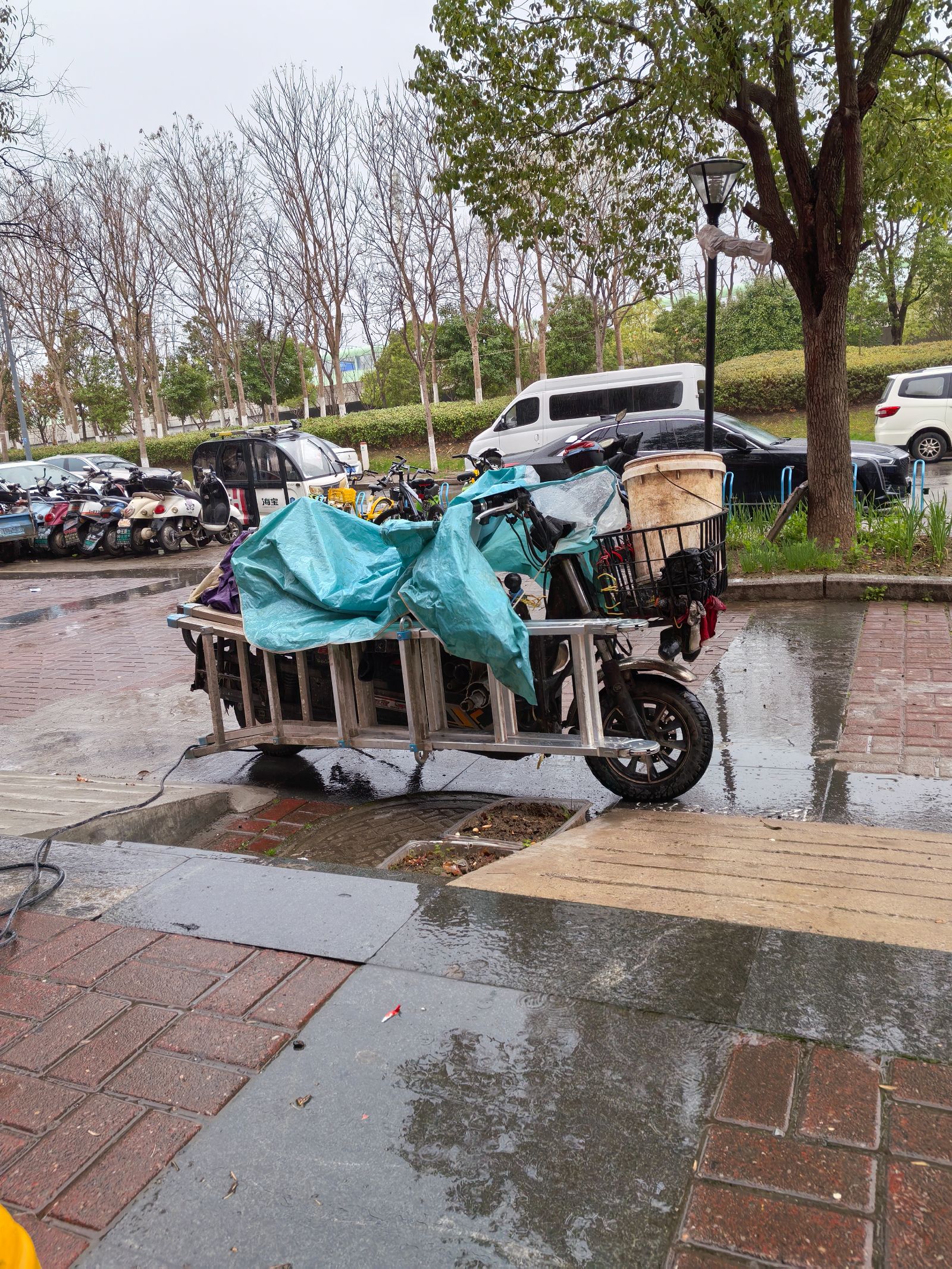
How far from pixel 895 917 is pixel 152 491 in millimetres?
17048

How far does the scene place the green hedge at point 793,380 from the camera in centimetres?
2720

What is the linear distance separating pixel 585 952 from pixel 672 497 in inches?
83.3

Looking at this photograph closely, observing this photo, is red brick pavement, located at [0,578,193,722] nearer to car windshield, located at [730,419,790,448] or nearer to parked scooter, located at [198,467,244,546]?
parked scooter, located at [198,467,244,546]

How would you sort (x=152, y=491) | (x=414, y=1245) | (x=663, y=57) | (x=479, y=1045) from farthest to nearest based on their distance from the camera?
(x=152, y=491) → (x=663, y=57) → (x=479, y=1045) → (x=414, y=1245)

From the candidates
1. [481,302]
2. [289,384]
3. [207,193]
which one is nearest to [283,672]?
[481,302]

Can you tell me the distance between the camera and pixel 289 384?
1809 inches

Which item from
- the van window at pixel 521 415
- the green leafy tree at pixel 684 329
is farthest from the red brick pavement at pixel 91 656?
the green leafy tree at pixel 684 329

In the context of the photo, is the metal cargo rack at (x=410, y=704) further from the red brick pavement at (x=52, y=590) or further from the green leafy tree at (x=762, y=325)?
the green leafy tree at (x=762, y=325)

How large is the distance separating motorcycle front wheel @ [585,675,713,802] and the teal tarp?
2.02 ft

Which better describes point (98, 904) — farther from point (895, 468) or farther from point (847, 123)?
point (895, 468)

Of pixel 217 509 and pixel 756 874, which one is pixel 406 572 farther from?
pixel 217 509

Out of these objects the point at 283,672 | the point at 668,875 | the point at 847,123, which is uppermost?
the point at 847,123

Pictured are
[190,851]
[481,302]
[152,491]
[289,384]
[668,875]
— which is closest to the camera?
[668,875]

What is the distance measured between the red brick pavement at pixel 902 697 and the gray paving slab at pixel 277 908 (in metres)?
2.82
